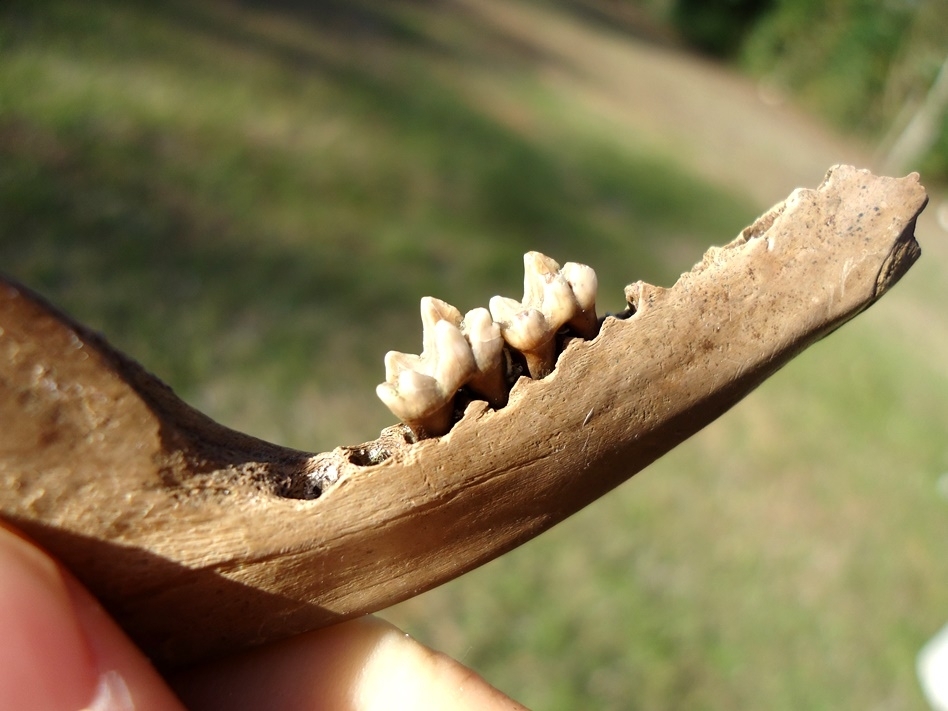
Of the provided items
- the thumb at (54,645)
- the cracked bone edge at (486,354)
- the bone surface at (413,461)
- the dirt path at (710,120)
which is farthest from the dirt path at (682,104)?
the thumb at (54,645)

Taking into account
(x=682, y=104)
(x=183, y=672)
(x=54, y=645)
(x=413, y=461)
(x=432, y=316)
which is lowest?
(x=183, y=672)

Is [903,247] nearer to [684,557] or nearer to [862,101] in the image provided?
[684,557]

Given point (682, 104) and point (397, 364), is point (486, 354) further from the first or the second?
point (682, 104)

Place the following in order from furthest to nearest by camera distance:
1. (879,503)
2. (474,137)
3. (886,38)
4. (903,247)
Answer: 1. (886,38)
2. (474,137)
3. (879,503)
4. (903,247)

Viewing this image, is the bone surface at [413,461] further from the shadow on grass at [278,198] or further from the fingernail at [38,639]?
the shadow on grass at [278,198]

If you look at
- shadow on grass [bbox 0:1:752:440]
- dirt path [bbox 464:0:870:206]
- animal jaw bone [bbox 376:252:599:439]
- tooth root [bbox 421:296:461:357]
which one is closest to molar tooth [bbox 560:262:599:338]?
animal jaw bone [bbox 376:252:599:439]

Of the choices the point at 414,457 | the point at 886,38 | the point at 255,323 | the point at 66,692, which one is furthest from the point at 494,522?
the point at 886,38

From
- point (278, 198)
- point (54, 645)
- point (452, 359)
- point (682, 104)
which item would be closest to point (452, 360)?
point (452, 359)
